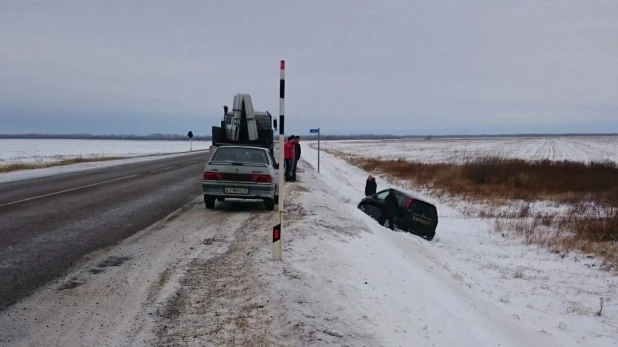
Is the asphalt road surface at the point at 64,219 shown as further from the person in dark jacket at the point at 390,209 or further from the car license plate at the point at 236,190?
the person in dark jacket at the point at 390,209

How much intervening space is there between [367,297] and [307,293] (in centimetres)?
81

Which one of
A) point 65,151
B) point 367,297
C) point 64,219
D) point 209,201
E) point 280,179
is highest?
point 280,179

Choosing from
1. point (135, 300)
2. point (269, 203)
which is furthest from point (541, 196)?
point (135, 300)

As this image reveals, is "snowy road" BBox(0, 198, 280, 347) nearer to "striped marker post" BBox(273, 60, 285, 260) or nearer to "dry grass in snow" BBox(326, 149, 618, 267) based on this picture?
"striped marker post" BBox(273, 60, 285, 260)

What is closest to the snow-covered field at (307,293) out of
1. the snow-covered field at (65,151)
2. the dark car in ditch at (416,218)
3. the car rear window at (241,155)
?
the car rear window at (241,155)

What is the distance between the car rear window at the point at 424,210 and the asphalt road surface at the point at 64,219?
6.16 m

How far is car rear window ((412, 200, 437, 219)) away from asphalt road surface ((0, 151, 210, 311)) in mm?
6164

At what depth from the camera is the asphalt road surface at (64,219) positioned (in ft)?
20.7

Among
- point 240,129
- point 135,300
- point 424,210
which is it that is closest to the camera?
point 135,300

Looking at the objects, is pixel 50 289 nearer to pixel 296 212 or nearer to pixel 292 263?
pixel 292 263

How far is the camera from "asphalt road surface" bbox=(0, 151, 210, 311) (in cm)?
631

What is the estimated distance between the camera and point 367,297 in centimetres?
570

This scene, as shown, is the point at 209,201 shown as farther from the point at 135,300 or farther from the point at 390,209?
the point at 135,300

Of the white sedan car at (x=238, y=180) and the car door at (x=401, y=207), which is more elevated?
the white sedan car at (x=238, y=180)
